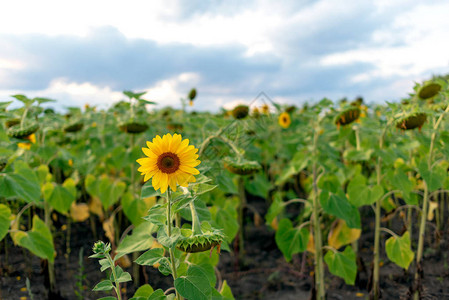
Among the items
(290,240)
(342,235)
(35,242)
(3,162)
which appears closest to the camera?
(3,162)

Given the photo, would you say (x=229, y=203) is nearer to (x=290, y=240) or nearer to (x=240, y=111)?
(x=290, y=240)

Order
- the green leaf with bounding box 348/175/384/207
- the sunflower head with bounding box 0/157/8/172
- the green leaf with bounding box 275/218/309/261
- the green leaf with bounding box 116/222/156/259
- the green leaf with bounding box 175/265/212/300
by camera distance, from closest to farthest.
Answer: the green leaf with bounding box 175/265/212/300 < the green leaf with bounding box 116/222/156/259 < the sunflower head with bounding box 0/157/8/172 < the green leaf with bounding box 348/175/384/207 < the green leaf with bounding box 275/218/309/261

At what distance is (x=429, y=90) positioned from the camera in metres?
2.59

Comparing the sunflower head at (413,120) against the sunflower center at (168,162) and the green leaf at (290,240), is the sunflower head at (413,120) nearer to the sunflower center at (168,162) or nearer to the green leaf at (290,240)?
the green leaf at (290,240)

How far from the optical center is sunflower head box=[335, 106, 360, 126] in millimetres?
2436

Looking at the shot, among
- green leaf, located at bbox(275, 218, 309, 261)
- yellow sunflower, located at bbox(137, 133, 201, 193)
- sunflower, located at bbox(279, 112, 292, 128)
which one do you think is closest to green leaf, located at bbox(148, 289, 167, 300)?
yellow sunflower, located at bbox(137, 133, 201, 193)

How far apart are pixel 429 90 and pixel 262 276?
2057mm

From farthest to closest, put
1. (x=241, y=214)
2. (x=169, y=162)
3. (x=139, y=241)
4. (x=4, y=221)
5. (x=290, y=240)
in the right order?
1. (x=241, y=214)
2. (x=290, y=240)
3. (x=4, y=221)
4. (x=139, y=241)
5. (x=169, y=162)

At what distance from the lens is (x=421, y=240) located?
8.26 ft

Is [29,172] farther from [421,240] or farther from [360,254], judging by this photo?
[360,254]

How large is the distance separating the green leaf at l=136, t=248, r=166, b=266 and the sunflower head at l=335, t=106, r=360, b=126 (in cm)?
168

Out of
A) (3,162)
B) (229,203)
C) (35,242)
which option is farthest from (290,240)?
(3,162)

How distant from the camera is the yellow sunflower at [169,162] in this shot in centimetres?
112

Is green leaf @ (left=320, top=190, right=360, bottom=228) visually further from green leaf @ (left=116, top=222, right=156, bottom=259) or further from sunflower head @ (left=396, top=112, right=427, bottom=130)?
green leaf @ (left=116, top=222, right=156, bottom=259)
